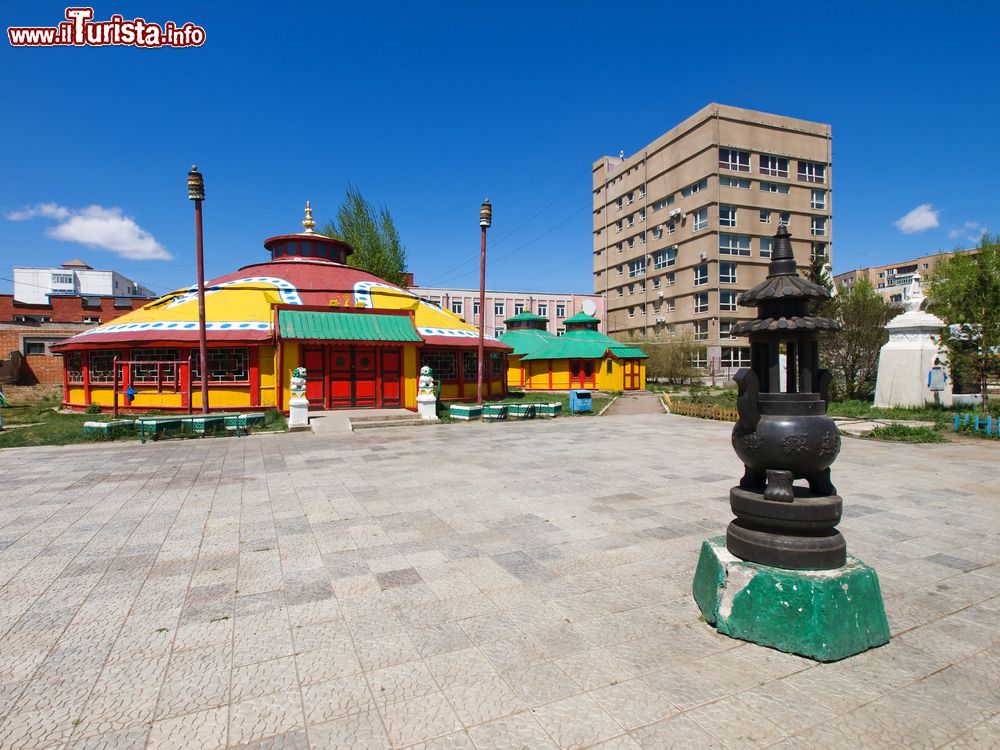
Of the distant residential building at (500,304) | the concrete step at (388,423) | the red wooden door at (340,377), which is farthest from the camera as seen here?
the distant residential building at (500,304)

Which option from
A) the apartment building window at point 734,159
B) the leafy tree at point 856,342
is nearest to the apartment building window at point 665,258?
the apartment building window at point 734,159

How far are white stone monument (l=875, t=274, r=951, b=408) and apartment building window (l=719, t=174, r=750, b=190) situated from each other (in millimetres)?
31121

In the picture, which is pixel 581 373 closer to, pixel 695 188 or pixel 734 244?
pixel 734 244

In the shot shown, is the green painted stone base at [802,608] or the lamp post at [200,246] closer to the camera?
the green painted stone base at [802,608]

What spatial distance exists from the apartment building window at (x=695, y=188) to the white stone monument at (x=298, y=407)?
43701mm

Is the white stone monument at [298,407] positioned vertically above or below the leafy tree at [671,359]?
below

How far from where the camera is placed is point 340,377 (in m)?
19.8

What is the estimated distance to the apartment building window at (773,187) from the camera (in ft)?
156

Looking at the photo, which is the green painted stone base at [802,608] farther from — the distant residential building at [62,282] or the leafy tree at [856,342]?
the distant residential building at [62,282]

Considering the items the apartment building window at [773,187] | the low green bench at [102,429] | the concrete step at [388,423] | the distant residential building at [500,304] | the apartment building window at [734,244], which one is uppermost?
the apartment building window at [773,187]

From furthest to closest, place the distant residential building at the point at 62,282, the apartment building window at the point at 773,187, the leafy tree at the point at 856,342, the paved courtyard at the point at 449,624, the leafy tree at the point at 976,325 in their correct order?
the distant residential building at the point at 62,282 → the apartment building window at the point at 773,187 → the leafy tree at the point at 856,342 → the leafy tree at the point at 976,325 → the paved courtyard at the point at 449,624

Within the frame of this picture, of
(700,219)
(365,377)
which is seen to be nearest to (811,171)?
(700,219)

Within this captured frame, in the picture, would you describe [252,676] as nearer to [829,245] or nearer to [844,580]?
[844,580]

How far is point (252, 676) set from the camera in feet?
10.8
